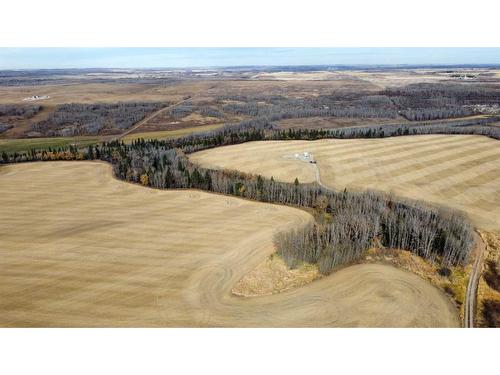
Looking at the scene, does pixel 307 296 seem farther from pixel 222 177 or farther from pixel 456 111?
pixel 456 111

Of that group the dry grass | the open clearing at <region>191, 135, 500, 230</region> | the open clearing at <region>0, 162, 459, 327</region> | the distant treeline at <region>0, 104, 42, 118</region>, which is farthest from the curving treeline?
the distant treeline at <region>0, 104, 42, 118</region>

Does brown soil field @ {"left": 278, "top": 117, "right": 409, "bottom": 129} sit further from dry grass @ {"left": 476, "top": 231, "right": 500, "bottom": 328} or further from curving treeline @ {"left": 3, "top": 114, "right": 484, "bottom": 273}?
dry grass @ {"left": 476, "top": 231, "right": 500, "bottom": 328}

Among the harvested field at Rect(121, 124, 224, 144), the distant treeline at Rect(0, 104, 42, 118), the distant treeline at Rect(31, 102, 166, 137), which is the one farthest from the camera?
the distant treeline at Rect(0, 104, 42, 118)

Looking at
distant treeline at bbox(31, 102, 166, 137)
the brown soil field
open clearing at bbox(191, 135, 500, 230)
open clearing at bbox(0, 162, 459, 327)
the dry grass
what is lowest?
the dry grass

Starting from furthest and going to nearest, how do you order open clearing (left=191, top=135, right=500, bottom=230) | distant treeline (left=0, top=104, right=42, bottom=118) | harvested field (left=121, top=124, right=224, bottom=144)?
distant treeline (left=0, top=104, right=42, bottom=118) → harvested field (left=121, top=124, right=224, bottom=144) → open clearing (left=191, top=135, right=500, bottom=230)

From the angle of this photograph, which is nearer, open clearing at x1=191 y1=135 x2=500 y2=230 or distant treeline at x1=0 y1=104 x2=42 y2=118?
open clearing at x1=191 y1=135 x2=500 y2=230

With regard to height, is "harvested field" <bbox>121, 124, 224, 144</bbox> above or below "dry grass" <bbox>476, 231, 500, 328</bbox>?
above
